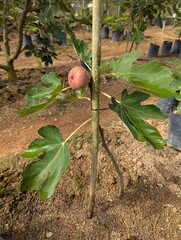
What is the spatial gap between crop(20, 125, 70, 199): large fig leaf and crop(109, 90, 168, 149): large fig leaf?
0.90 ft

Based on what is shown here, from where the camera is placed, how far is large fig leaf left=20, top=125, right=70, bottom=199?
0.96 meters

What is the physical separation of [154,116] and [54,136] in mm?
409

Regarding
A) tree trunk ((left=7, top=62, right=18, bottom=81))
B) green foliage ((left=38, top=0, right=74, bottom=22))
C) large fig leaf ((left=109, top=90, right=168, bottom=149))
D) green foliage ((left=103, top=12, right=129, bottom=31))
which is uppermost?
green foliage ((left=38, top=0, right=74, bottom=22))

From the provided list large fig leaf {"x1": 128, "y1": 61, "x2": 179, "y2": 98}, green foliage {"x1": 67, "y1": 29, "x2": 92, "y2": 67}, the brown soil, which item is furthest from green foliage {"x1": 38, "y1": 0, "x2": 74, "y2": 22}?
large fig leaf {"x1": 128, "y1": 61, "x2": 179, "y2": 98}

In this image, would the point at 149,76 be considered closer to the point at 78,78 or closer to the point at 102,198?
the point at 78,78

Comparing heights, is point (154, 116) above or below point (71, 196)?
above

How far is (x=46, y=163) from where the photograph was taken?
0.99 m

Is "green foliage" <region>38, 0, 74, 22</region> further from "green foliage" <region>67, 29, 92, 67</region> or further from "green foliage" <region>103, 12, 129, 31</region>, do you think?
"green foliage" <region>103, 12, 129, 31</region>

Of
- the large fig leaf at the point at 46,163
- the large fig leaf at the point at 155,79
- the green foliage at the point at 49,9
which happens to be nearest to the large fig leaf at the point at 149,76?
the large fig leaf at the point at 155,79

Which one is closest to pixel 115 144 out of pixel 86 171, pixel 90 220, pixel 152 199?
pixel 86 171

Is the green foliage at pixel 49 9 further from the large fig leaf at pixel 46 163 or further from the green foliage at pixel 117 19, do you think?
the green foliage at pixel 117 19

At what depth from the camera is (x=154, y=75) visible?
79cm

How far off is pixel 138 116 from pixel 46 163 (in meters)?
0.41

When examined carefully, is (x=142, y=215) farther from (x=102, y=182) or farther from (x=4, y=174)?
(x=4, y=174)
